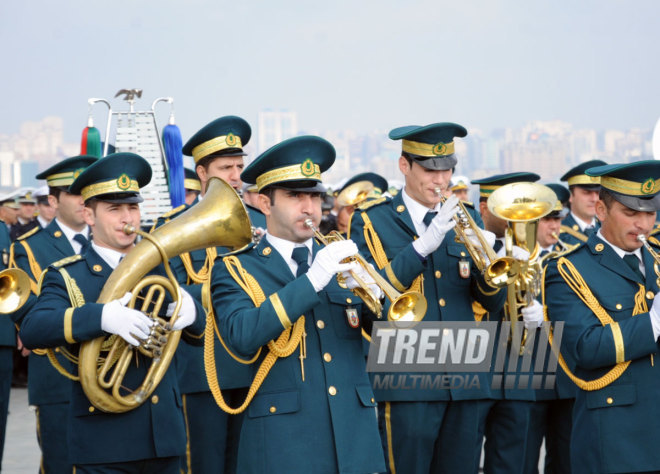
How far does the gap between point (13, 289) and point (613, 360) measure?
2888 millimetres

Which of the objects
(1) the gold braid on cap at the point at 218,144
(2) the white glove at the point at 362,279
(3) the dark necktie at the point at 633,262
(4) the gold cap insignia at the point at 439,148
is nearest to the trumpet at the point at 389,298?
(2) the white glove at the point at 362,279

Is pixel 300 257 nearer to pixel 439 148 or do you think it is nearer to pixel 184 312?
pixel 184 312

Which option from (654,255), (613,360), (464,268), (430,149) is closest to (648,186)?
(654,255)

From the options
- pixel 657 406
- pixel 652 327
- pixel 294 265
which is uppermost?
pixel 294 265

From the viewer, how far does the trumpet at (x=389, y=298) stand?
13.7 feet

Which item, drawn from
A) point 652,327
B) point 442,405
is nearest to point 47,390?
point 442,405

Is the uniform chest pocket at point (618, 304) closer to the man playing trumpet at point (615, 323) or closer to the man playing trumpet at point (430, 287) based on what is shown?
the man playing trumpet at point (615, 323)

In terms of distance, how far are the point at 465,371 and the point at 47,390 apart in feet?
8.49

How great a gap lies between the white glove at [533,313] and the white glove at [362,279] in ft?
3.84

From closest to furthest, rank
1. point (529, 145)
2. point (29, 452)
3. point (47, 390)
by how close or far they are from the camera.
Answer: point (47, 390), point (29, 452), point (529, 145)

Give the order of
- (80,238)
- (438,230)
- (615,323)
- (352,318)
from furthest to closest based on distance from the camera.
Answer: (80,238) → (438,230) → (615,323) → (352,318)

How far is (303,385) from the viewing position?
13.6 feet

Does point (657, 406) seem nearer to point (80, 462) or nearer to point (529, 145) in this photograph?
point (80, 462)

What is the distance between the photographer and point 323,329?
13.9 ft
